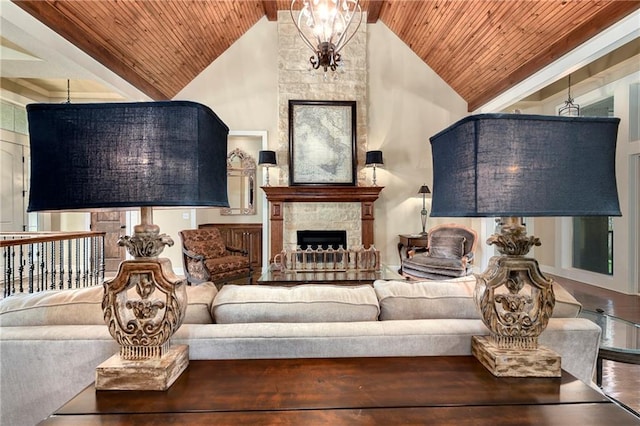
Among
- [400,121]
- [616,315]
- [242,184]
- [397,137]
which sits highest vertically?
[400,121]

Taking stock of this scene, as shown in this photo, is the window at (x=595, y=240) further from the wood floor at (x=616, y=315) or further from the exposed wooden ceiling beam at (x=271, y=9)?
the exposed wooden ceiling beam at (x=271, y=9)

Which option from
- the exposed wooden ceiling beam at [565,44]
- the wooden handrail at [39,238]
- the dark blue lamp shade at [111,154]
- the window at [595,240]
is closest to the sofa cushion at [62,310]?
the dark blue lamp shade at [111,154]

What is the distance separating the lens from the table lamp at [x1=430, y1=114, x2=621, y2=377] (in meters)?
0.96

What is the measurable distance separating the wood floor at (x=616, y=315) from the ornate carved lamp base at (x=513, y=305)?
1.68 metres

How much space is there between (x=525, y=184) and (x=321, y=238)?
4991 mm

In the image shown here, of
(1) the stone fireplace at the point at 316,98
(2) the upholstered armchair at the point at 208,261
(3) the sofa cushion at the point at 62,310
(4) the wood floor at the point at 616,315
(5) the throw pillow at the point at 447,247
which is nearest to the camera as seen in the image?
(3) the sofa cushion at the point at 62,310

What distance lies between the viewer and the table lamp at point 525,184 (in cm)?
96

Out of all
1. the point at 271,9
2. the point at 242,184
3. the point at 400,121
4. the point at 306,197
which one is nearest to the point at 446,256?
the point at 306,197

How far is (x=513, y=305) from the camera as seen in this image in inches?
41.9

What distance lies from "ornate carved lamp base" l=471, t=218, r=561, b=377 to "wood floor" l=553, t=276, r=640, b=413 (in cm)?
168

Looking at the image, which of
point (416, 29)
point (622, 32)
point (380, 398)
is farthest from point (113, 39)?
point (622, 32)

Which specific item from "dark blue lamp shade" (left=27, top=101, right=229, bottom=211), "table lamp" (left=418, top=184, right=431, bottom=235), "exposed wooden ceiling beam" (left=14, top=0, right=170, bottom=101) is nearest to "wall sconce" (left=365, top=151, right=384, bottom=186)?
"table lamp" (left=418, top=184, right=431, bottom=235)

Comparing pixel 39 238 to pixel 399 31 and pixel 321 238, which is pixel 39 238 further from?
pixel 399 31

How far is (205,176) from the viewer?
3.23ft
